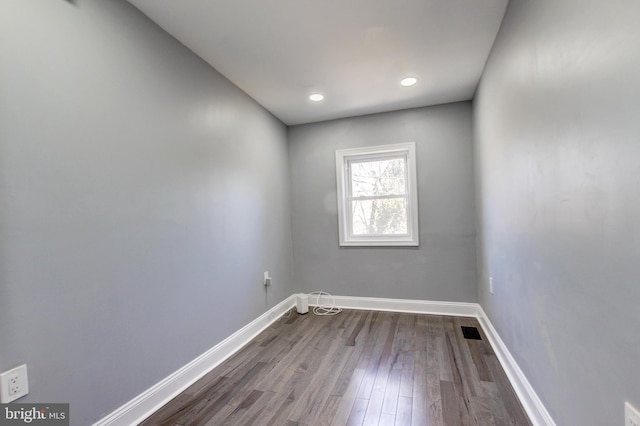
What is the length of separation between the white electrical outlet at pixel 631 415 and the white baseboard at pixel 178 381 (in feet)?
7.01

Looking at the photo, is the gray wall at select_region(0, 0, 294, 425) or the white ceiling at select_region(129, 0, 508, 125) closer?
the gray wall at select_region(0, 0, 294, 425)

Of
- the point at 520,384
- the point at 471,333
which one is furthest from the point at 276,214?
the point at 520,384

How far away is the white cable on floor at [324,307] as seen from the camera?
3.38m

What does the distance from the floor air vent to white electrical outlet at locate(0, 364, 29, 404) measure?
295 cm

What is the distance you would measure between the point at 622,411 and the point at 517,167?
4.10 ft

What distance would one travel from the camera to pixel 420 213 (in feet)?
10.8

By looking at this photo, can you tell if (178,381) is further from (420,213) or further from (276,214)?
(420,213)

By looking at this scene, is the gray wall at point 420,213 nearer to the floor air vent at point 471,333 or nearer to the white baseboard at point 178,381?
the floor air vent at point 471,333

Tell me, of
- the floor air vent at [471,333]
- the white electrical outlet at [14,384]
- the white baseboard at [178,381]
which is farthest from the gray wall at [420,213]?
the white electrical outlet at [14,384]

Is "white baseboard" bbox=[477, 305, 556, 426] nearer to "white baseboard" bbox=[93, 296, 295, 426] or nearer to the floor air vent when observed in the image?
the floor air vent

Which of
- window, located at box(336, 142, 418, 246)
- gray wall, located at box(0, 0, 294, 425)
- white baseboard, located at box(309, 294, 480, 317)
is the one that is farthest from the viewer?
window, located at box(336, 142, 418, 246)

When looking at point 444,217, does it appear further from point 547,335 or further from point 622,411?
point 622,411

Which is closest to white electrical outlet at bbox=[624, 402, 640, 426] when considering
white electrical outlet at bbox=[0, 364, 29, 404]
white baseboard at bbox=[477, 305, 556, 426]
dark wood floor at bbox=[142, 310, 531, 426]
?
white baseboard at bbox=[477, 305, 556, 426]

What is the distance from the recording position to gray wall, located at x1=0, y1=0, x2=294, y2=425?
1175 mm
